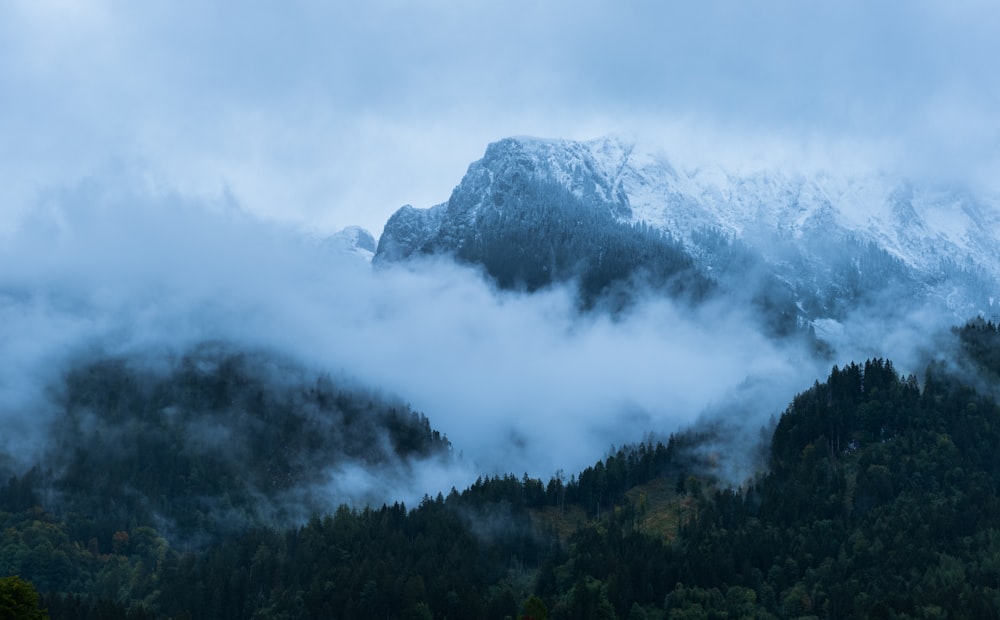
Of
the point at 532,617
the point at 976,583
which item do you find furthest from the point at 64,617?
the point at 976,583

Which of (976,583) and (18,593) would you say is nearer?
(18,593)

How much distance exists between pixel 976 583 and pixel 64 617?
149 meters

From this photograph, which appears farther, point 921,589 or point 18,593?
point 921,589

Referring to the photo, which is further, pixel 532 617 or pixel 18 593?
pixel 532 617

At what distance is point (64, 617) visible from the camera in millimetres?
193375

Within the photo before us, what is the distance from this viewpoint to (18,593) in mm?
138000

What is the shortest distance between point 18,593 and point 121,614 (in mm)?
62952

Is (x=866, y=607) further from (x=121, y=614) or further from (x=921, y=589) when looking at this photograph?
(x=121, y=614)

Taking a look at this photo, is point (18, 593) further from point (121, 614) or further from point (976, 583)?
point (976, 583)

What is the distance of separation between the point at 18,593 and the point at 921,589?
459 feet

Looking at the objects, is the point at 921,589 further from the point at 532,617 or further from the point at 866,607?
the point at 532,617

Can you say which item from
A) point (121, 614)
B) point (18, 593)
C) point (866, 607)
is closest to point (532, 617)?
point (866, 607)

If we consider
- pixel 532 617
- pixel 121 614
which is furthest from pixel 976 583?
pixel 121 614

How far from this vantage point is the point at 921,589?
Answer: 198375 mm
